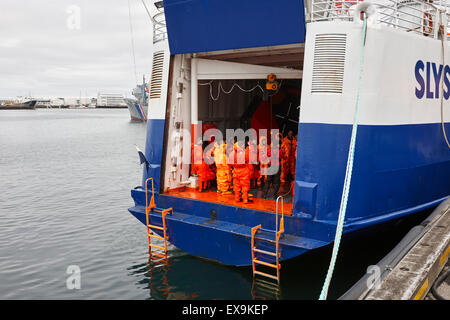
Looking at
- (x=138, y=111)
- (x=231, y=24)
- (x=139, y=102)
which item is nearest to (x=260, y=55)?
(x=231, y=24)

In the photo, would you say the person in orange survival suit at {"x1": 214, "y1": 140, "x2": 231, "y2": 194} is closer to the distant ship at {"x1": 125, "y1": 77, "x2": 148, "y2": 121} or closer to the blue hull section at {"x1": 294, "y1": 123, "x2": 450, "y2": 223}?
the blue hull section at {"x1": 294, "y1": 123, "x2": 450, "y2": 223}

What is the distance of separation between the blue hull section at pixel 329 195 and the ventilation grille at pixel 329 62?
594 mm

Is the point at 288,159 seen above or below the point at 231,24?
below

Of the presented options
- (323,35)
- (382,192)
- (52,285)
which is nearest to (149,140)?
(52,285)

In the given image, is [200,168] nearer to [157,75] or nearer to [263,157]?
[263,157]

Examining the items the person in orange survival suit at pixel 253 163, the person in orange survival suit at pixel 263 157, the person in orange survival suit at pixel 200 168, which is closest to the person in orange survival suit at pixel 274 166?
the person in orange survival suit at pixel 263 157

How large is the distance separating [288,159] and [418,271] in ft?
17.6

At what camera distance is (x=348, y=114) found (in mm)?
5469

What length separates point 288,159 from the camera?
9148mm

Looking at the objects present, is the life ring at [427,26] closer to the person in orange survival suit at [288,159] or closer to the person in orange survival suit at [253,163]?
the person in orange survival suit at [288,159]

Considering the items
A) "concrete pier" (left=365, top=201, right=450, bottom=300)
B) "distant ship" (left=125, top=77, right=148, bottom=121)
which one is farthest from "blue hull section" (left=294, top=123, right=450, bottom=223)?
"distant ship" (left=125, top=77, right=148, bottom=121)

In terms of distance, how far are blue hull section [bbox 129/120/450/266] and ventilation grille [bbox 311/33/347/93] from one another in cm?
59
